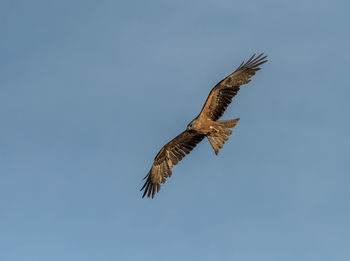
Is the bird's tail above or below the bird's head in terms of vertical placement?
below

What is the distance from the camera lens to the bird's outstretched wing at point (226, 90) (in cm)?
2228

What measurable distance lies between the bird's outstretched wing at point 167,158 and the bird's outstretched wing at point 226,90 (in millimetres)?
1410

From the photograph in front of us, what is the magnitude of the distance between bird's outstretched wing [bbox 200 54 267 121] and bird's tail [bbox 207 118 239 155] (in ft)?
1.95

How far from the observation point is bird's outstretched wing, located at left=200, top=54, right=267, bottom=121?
22281 millimetres

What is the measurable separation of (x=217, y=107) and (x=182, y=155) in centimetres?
246

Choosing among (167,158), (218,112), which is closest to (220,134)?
A: (218,112)

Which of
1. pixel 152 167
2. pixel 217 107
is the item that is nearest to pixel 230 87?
pixel 217 107

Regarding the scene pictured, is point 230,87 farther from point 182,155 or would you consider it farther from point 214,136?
point 182,155

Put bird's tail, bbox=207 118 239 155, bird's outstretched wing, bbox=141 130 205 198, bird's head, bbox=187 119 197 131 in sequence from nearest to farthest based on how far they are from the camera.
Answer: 1. bird's tail, bbox=207 118 239 155
2. bird's head, bbox=187 119 197 131
3. bird's outstretched wing, bbox=141 130 205 198

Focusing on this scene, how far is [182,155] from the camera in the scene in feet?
78.0

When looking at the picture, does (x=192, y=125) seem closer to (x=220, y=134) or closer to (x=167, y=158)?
(x=220, y=134)

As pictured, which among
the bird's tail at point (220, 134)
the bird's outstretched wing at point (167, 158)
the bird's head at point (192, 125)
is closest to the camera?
the bird's tail at point (220, 134)

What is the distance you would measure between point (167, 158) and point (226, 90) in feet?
11.6

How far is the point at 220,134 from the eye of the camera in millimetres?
22094
